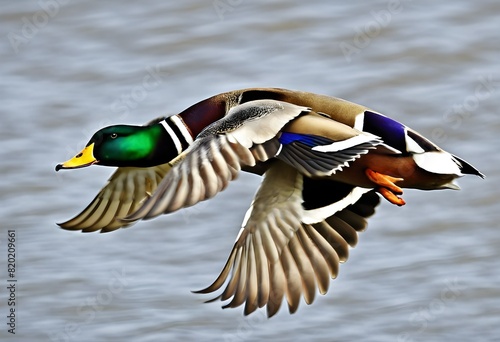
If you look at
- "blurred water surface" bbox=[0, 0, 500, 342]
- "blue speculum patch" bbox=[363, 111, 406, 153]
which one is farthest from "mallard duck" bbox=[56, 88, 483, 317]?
"blurred water surface" bbox=[0, 0, 500, 342]

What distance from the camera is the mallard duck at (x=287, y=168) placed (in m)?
5.15

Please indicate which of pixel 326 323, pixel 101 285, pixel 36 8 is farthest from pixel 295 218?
pixel 36 8

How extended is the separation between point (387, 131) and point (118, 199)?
1.25m

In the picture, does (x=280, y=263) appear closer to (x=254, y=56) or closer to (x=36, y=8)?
(x=254, y=56)

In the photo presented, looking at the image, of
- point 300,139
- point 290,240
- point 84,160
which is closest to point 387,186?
point 300,139

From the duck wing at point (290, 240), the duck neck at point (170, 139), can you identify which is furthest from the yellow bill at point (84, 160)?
the duck wing at point (290, 240)

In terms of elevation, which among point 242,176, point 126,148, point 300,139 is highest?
point 300,139

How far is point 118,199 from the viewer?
600 centimetres

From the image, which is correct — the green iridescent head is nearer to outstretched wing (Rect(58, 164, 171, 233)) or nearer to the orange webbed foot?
outstretched wing (Rect(58, 164, 171, 233))

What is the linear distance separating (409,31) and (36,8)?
2.90 m

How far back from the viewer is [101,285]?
7.44 meters

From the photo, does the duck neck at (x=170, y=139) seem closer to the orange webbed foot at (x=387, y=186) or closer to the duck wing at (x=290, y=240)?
the duck wing at (x=290, y=240)

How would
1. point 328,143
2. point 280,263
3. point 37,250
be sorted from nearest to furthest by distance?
point 328,143 → point 280,263 → point 37,250

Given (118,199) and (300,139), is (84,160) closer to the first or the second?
(118,199)
